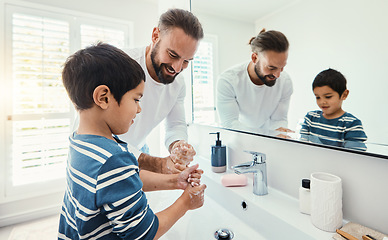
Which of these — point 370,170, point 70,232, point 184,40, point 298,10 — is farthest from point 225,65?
point 70,232

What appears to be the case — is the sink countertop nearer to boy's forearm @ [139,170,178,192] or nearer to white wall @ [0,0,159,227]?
boy's forearm @ [139,170,178,192]

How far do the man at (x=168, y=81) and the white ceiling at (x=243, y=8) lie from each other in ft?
0.77

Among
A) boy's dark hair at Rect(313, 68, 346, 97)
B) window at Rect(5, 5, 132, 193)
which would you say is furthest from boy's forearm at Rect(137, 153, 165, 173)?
window at Rect(5, 5, 132, 193)

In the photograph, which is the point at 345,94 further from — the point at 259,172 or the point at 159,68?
the point at 159,68

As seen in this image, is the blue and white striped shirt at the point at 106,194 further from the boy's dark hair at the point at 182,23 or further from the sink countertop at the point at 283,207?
the boy's dark hair at the point at 182,23

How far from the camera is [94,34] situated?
7.69 feet

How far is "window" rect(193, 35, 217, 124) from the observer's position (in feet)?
4.12

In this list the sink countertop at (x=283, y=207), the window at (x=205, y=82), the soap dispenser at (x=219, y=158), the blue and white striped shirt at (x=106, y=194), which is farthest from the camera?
the window at (x=205, y=82)

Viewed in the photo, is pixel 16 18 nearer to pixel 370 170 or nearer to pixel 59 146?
pixel 59 146

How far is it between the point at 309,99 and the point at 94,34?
2381 mm

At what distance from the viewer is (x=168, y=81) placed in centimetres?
106

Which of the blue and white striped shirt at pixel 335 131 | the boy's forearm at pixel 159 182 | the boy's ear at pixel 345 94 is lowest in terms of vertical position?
the boy's forearm at pixel 159 182

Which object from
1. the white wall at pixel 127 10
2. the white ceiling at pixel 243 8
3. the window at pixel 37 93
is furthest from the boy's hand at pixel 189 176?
the white wall at pixel 127 10

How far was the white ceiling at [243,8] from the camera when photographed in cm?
85
